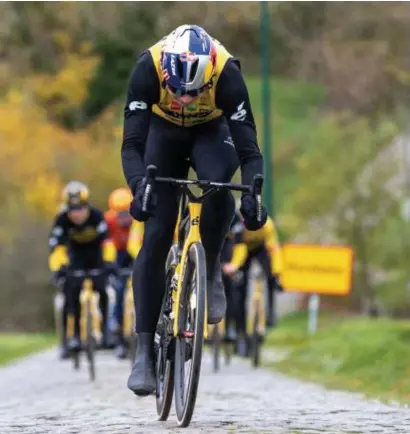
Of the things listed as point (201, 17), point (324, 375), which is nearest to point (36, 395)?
point (324, 375)

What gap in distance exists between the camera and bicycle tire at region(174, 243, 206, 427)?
748cm

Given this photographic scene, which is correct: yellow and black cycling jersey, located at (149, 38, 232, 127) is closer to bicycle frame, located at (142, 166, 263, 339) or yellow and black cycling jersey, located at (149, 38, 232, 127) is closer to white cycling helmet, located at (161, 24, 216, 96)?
white cycling helmet, located at (161, 24, 216, 96)

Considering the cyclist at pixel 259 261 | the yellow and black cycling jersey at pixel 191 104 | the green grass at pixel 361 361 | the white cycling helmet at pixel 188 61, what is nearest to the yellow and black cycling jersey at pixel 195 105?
the yellow and black cycling jersey at pixel 191 104

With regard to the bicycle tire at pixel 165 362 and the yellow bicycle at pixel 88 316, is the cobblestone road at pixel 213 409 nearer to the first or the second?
the bicycle tire at pixel 165 362

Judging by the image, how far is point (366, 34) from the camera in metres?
72.9

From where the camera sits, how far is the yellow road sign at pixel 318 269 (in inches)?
1154

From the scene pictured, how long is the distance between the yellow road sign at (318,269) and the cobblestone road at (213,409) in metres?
14.5

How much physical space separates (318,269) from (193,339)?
73.4ft

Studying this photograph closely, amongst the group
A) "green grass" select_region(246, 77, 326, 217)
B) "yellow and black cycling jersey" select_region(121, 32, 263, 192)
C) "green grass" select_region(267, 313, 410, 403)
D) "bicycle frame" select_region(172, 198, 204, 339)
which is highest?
"green grass" select_region(246, 77, 326, 217)

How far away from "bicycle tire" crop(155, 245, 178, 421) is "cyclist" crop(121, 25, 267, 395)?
54mm

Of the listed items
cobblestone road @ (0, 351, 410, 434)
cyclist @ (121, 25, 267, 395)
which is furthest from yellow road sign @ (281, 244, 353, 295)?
cyclist @ (121, 25, 267, 395)

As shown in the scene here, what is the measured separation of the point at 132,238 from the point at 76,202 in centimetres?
82

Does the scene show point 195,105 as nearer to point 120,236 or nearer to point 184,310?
point 184,310

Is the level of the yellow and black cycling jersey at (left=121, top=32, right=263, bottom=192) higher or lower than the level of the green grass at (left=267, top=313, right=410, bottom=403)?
higher
